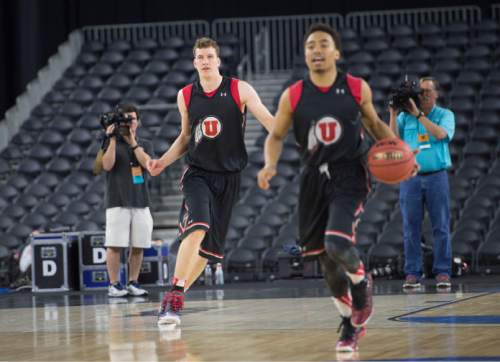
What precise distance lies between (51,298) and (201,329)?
507 centimetres

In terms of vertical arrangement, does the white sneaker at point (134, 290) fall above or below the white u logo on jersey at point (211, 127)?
below

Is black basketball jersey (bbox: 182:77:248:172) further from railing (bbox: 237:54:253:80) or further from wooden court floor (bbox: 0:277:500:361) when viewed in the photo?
railing (bbox: 237:54:253:80)

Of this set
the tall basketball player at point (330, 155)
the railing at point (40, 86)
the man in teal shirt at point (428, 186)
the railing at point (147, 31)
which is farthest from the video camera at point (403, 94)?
the railing at point (147, 31)

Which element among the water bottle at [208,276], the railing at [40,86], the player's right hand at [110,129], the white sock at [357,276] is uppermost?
the railing at [40,86]

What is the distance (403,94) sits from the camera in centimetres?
955

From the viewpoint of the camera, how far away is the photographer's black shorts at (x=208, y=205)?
7281 mm

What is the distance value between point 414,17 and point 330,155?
1557cm

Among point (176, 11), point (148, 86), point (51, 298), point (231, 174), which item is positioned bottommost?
point (51, 298)

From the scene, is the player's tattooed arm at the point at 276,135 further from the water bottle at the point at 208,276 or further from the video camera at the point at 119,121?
the water bottle at the point at 208,276

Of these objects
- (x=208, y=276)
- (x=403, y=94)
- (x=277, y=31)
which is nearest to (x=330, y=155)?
(x=403, y=94)

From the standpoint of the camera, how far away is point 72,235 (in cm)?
1357

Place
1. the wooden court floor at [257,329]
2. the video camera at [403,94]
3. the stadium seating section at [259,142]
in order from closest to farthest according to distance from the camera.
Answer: the wooden court floor at [257,329] → the video camera at [403,94] → the stadium seating section at [259,142]

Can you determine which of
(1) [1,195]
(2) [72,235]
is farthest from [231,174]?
(1) [1,195]

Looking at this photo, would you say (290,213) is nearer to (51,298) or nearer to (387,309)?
(51,298)
